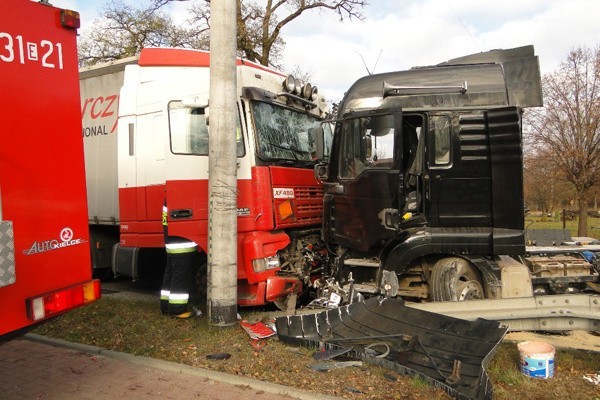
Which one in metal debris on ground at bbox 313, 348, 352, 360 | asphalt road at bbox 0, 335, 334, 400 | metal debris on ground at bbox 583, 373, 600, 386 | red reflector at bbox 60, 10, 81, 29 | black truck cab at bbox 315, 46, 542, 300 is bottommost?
metal debris on ground at bbox 583, 373, 600, 386

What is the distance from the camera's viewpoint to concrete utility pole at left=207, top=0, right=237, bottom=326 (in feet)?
18.7

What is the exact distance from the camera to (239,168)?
6.52 metres

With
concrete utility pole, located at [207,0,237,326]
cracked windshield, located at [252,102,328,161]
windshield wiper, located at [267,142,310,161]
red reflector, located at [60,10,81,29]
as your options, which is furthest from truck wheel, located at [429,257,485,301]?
red reflector, located at [60,10,81,29]

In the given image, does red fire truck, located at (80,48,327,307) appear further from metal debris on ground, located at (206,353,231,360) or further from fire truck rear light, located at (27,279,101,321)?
fire truck rear light, located at (27,279,101,321)

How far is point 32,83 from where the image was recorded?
3.20m

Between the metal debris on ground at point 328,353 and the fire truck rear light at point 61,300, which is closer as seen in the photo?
the fire truck rear light at point 61,300

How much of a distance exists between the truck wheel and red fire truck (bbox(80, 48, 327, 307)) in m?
1.90

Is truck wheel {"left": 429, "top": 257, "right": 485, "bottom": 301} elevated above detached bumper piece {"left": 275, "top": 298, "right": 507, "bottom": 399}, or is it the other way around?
truck wheel {"left": 429, "top": 257, "right": 485, "bottom": 301}

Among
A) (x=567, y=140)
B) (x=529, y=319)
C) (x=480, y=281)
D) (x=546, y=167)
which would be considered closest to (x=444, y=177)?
(x=480, y=281)

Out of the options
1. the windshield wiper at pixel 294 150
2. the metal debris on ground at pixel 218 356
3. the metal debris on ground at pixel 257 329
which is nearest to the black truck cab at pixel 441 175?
the metal debris on ground at pixel 257 329

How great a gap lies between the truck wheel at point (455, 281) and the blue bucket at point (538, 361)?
1.16 meters

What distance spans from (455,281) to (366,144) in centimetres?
182

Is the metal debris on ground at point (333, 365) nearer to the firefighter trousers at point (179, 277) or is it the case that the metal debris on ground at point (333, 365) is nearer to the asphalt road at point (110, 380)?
the asphalt road at point (110, 380)

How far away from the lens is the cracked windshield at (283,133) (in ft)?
22.2
